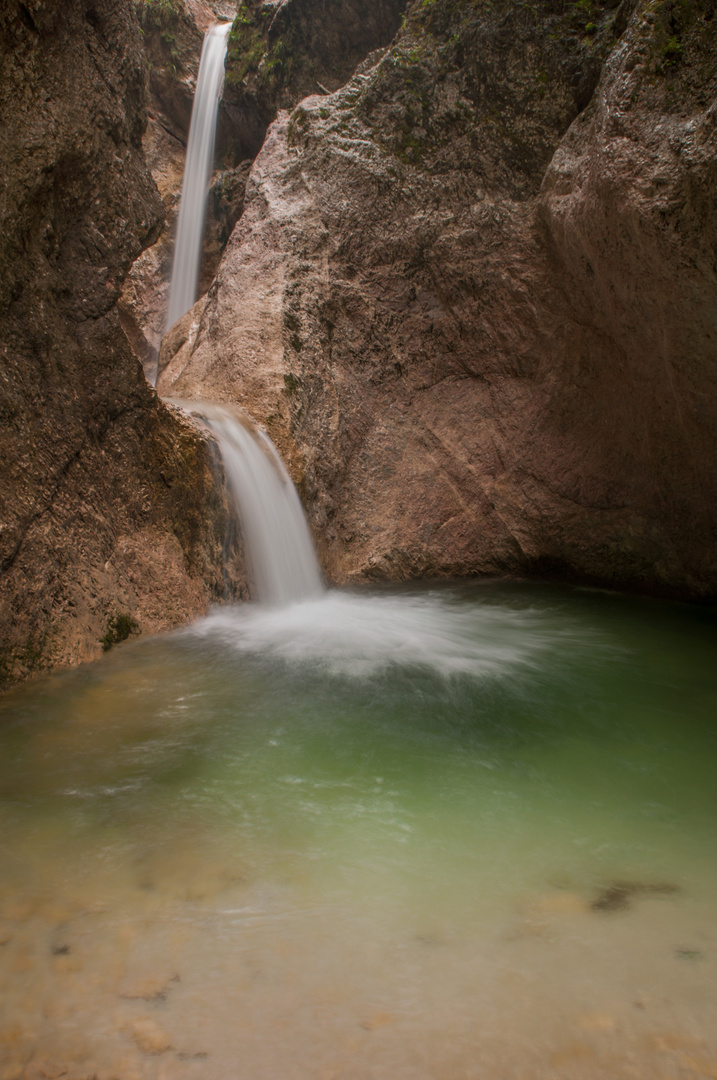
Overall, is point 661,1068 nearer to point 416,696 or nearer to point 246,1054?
point 246,1054

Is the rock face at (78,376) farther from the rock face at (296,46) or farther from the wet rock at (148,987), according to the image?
the rock face at (296,46)

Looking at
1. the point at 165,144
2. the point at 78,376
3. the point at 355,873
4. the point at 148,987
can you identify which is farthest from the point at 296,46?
the point at 148,987

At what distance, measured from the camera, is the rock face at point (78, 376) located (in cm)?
385

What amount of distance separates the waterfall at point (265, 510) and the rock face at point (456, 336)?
0.98ft

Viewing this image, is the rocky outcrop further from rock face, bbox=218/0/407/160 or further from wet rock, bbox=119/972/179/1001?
wet rock, bbox=119/972/179/1001

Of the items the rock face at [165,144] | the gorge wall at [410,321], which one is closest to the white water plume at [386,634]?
the gorge wall at [410,321]

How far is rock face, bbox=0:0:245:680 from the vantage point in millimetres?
3854

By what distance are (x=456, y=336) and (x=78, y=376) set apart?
4198mm

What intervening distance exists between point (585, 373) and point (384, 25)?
7.61 meters

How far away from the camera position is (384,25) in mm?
10406

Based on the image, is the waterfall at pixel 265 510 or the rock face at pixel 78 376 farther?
the waterfall at pixel 265 510

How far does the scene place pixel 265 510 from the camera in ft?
19.6

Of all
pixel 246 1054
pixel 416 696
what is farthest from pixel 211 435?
pixel 246 1054

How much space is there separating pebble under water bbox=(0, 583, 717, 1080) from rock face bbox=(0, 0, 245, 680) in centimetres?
61
